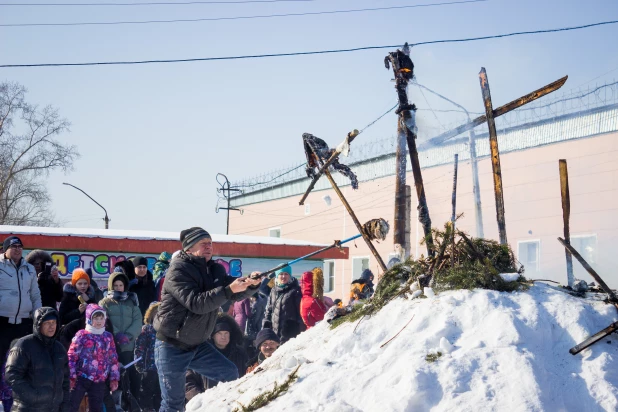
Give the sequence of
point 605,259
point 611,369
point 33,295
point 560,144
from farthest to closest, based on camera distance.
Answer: point 560,144 < point 605,259 < point 33,295 < point 611,369

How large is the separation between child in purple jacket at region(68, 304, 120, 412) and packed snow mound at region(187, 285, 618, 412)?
6.82ft

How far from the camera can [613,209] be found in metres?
17.5

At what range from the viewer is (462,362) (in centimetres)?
482

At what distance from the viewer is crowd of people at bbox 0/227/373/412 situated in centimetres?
570

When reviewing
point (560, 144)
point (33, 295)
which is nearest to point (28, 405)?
point (33, 295)

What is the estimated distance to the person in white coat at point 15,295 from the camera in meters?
7.88

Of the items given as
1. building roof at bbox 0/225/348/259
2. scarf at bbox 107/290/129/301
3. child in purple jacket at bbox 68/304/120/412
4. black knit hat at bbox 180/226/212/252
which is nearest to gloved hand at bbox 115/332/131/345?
scarf at bbox 107/290/129/301

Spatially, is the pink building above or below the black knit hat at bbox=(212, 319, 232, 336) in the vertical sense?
above

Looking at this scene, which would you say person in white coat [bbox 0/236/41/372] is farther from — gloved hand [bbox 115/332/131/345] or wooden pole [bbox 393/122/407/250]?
wooden pole [bbox 393/122/407/250]

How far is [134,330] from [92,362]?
4.77 feet

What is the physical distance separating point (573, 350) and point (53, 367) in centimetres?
485

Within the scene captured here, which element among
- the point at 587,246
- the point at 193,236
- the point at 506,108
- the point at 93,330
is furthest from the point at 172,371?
the point at 587,246

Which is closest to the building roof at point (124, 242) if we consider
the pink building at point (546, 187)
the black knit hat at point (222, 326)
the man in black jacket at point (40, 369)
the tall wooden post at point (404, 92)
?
the pink building at point (546, 187)

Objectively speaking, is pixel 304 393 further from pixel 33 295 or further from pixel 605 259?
pixel 605 259
